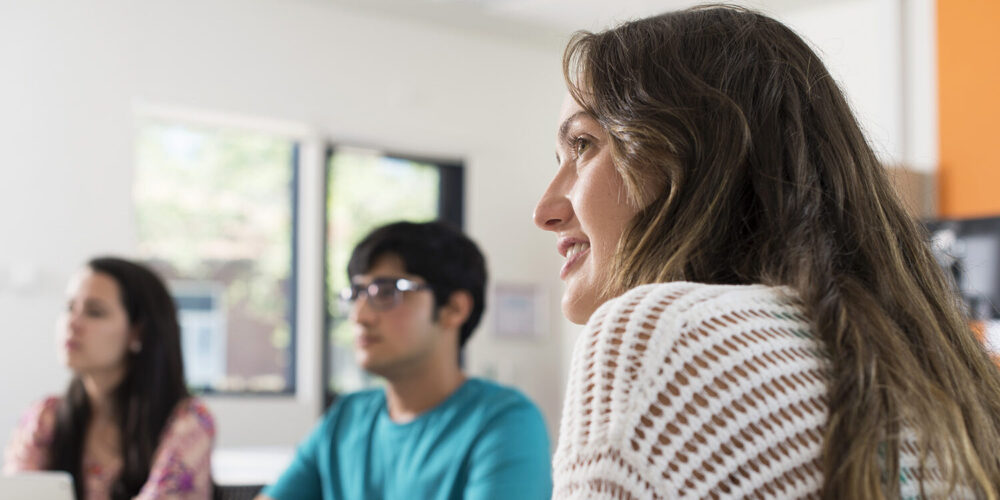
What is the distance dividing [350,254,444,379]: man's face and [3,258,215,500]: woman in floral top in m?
0.53

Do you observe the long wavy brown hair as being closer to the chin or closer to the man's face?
the chin

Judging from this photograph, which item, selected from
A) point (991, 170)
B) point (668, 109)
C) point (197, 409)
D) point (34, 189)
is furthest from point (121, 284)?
point (991, 170)

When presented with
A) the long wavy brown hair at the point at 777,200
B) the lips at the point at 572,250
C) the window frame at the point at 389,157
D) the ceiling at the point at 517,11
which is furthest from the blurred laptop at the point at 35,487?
the ceiling at the point at 517,11

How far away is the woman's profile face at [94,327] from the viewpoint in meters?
2.80

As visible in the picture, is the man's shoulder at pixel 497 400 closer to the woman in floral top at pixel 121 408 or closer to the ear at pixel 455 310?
the ear at pixel 455 310

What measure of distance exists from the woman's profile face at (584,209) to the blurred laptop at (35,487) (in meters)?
0.92

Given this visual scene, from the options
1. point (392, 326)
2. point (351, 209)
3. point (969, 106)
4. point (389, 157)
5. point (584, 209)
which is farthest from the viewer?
point (389, 157)

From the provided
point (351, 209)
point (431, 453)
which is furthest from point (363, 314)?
point (351, 209)

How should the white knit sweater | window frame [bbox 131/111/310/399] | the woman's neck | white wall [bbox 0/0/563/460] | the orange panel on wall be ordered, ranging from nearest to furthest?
the white knit sweater, the woman's neck, the orange panel on wall, white wall [bbox 0/0/563/460], window frame [bbox 131/111/310/399]

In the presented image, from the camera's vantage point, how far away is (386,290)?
244 centimetres

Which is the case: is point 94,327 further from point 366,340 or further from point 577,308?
point 577,308

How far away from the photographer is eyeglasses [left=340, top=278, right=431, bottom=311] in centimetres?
243

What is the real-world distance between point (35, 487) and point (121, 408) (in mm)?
1245

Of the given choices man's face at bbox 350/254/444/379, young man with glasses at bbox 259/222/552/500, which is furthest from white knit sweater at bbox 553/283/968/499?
man's face at bbox 350/254/444/379
